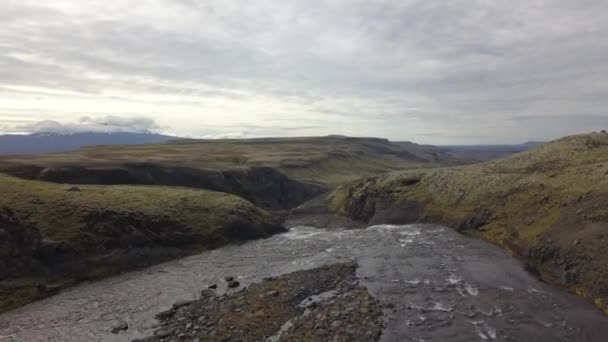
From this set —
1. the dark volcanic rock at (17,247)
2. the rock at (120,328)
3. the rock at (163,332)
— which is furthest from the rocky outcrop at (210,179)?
the rock at (163,332)

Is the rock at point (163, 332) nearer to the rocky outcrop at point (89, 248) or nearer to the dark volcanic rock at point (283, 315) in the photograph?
the dark volcanic rock at point (283, 315)

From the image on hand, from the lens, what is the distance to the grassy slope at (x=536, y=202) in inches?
1614

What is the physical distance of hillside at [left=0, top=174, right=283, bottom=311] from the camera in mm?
44375

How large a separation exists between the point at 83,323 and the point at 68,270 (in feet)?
45.7

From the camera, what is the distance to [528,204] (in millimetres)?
56531

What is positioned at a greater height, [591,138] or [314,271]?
[591,138]

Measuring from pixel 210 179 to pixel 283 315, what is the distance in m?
67.7

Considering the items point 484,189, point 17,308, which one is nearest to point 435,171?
point 484,189

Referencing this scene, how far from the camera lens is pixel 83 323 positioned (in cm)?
3478

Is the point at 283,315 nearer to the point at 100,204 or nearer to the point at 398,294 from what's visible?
the point at 398,294

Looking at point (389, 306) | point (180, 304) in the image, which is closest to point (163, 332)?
point (180, 304)

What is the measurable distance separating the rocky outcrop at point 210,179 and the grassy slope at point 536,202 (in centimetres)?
2111

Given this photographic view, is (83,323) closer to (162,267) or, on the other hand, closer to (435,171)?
(162,267)

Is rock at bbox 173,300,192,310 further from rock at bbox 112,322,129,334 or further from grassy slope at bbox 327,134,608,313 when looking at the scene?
grassy slope at bbox 327,134,608,313
